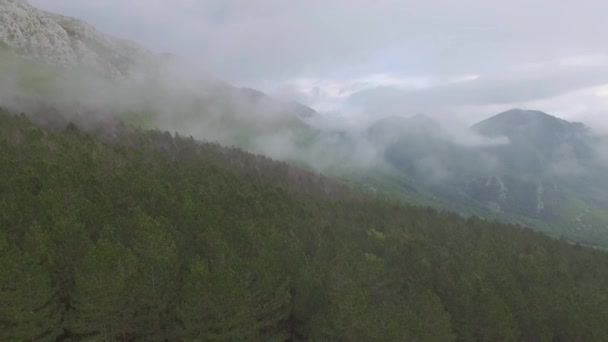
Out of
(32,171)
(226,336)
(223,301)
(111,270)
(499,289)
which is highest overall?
(32,171)

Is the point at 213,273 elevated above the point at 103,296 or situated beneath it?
elevated above

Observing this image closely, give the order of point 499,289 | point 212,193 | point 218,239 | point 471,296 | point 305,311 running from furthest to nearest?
point 212,193, point 499,289, point 471,296, point 218,239, point 305,311

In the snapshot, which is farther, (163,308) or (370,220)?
(370,220)

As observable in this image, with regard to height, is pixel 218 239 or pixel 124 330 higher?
pixel 218 239

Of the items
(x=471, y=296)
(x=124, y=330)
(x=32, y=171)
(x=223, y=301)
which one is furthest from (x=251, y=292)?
(x=32, y=171)

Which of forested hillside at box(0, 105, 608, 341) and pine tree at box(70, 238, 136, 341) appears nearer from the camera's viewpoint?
pine tree at box(70, 238, 136, 341)

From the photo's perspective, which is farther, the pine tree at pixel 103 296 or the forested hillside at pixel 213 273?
the forested hillside at pixel 213 273

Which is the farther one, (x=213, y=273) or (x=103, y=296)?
(x=213, y=273)

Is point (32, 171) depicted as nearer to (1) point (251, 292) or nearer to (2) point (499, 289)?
(1) point (251, 292)
